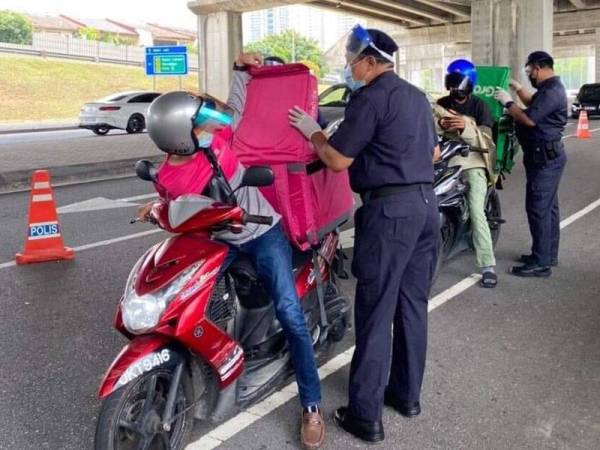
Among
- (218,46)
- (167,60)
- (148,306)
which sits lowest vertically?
(148,306)

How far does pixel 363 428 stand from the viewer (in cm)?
341

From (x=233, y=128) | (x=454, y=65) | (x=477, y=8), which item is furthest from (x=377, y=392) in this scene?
(x=477, y=8)

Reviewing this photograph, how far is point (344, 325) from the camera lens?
4.21 metres

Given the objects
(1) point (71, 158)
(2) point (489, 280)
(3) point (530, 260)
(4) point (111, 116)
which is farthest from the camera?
(4) point (111, 116)

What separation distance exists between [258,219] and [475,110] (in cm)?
355

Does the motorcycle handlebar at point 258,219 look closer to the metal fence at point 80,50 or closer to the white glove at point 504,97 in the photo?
the white glove at point 504,97

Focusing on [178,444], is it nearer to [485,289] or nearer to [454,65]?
[485,289]

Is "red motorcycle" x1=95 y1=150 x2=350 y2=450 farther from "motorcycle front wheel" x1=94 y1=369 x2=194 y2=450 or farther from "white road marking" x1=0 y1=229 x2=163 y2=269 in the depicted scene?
"white road marking" x1=0 y1=229 x2=163 y2=269

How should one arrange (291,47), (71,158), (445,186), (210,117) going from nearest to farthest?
(210,117)
(445,186)
(71,158)
(291,47)

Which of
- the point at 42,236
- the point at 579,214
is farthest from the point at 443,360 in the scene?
the point at 579,214

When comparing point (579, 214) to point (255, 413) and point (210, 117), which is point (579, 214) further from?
Answer: point (210, 117)

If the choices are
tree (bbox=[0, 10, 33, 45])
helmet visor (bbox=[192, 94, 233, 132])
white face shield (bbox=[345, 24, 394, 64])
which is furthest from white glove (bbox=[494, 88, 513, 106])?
tree (bbox=[0, 10, 33, 45])

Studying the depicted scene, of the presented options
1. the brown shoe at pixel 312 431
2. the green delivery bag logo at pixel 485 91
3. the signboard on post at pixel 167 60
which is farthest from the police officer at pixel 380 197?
the signboard on post at pixel 167 60

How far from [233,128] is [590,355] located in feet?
8.51
